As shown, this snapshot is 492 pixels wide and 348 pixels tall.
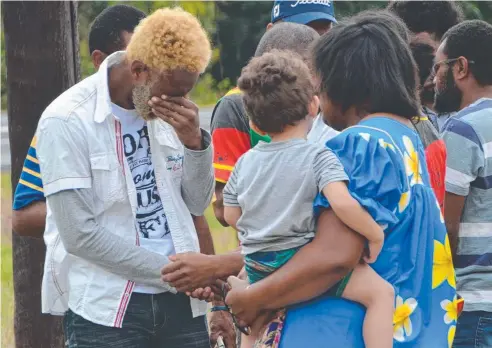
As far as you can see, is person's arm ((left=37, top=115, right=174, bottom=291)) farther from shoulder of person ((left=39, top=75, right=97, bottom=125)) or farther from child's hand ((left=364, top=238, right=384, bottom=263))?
child's hand ((left=364, top=238, right=384, bottom=263))

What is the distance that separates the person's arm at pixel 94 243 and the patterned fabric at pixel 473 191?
4.94 ft

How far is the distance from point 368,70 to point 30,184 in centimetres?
176

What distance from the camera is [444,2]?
19.4ft

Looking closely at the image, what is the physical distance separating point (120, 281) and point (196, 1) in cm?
1834

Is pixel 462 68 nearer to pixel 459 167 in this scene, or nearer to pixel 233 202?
pixel 459 167

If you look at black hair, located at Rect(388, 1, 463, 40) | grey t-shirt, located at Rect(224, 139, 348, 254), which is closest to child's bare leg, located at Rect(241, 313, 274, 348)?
grey t-shirt, located at Rect(224, 139, 348, 254)

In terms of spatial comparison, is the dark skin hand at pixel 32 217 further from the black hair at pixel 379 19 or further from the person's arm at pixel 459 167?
the person's arm at pixel 459 167

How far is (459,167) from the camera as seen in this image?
4562 mm

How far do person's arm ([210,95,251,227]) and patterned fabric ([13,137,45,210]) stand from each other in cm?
92

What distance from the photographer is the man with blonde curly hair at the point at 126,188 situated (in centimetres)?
384

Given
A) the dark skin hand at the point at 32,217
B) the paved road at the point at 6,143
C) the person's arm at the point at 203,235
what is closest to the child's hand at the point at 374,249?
the person's arm at the point at 203,235

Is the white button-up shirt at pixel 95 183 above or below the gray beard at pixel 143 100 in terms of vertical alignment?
below

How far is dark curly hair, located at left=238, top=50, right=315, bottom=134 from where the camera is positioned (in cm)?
334

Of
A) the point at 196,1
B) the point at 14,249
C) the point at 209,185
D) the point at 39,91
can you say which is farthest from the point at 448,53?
the point at 196,1
